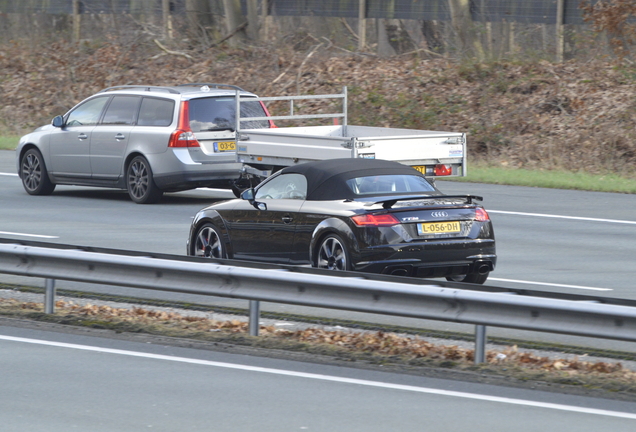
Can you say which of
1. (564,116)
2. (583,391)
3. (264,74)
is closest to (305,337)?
(583,391)

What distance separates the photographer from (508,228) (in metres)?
17.2

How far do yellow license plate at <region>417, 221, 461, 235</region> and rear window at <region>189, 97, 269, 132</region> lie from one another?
8.17 meters

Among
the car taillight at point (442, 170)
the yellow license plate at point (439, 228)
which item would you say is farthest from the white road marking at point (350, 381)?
the car taillight at point (442, 170)

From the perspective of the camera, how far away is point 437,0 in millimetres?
34750

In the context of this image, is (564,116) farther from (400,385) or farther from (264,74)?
(400,385)

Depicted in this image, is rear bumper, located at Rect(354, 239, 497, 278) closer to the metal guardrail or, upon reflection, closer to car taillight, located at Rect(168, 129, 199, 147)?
the metal guardrail

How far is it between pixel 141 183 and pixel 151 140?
71 centimetres

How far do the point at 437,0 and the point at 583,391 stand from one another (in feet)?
91.2

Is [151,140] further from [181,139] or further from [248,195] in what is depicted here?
[248,195]

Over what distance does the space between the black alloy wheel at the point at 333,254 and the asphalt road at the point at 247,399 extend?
8.79 ft

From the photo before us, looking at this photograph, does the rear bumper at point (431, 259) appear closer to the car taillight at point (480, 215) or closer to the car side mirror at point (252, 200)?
the car taillight at point (480, 215)

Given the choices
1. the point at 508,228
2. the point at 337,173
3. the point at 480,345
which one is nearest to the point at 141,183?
the point at 508,228

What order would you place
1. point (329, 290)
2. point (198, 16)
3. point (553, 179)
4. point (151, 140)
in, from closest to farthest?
point (329, 290)
point (151, 140)
point (553, 179)
point (198, 16)

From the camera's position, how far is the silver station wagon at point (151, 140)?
18938 mm
